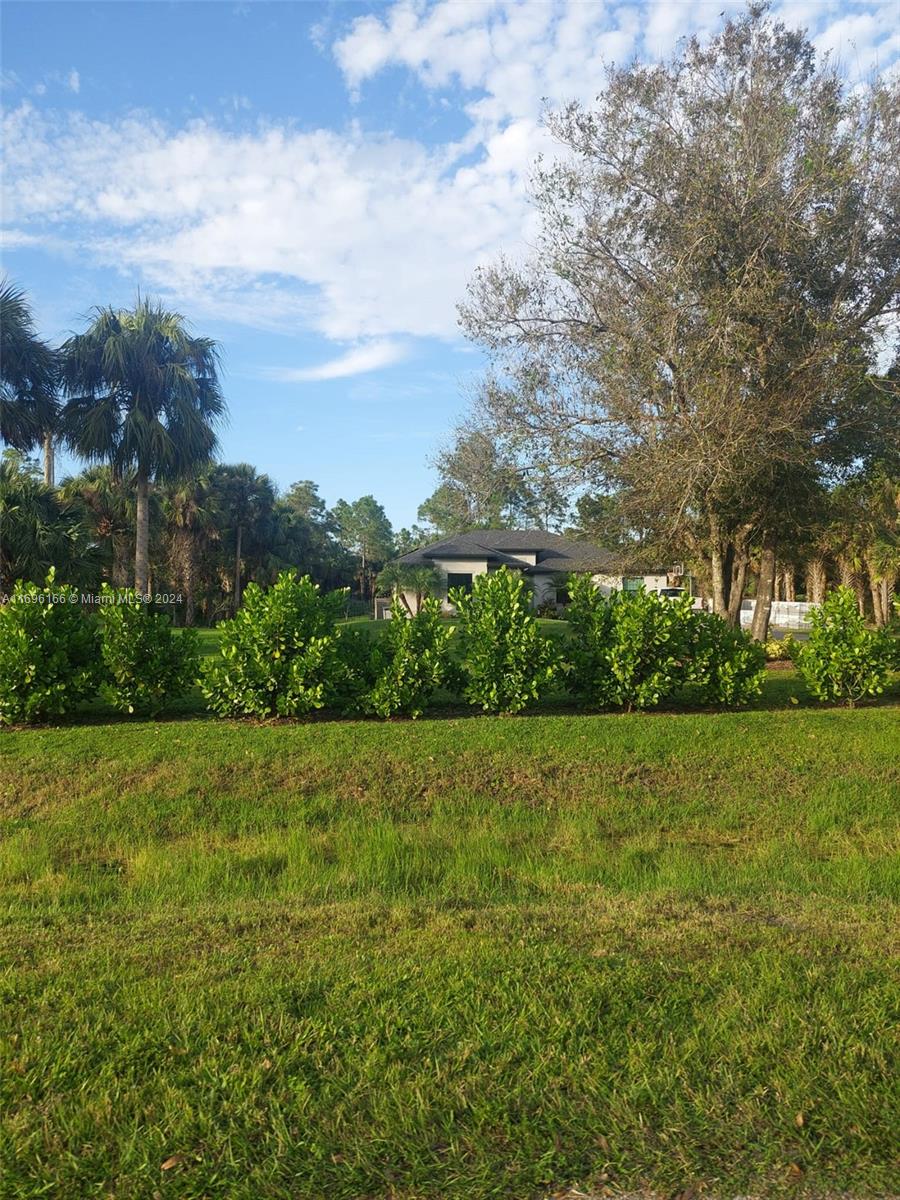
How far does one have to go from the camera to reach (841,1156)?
2582 millimetres

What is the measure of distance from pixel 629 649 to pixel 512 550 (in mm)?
37086

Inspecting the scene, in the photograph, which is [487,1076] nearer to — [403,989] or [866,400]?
[403,989]

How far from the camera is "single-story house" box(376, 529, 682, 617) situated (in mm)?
40031

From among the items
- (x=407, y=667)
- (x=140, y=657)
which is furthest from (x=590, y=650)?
(x=140, y=657)

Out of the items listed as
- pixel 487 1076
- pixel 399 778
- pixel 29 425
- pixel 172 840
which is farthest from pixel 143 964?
pixel 29 425

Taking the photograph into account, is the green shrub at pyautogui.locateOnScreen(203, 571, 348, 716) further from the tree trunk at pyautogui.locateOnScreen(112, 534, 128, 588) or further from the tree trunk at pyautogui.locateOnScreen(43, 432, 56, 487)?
the tree trunk at pyautogui.locateOnScreen(112, 534, 128, 588)

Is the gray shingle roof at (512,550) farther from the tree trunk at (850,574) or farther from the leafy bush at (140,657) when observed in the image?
the leafy bush at (140,657)

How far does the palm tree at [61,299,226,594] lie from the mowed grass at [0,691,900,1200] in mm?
14146

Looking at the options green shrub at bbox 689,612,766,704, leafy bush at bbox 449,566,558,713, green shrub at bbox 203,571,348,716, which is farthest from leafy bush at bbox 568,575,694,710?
green shrub at bbox 203,571,348,716

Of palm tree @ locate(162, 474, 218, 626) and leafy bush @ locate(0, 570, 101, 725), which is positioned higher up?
palm tree @ locate(162, 474, 218, 626)

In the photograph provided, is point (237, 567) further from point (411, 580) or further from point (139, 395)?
point (139, 395)

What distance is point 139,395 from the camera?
20.6 meters

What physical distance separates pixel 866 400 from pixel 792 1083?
1278cm

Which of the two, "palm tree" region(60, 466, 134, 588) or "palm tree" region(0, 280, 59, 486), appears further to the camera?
"palm tree" region(60, 466, 134, 588)
